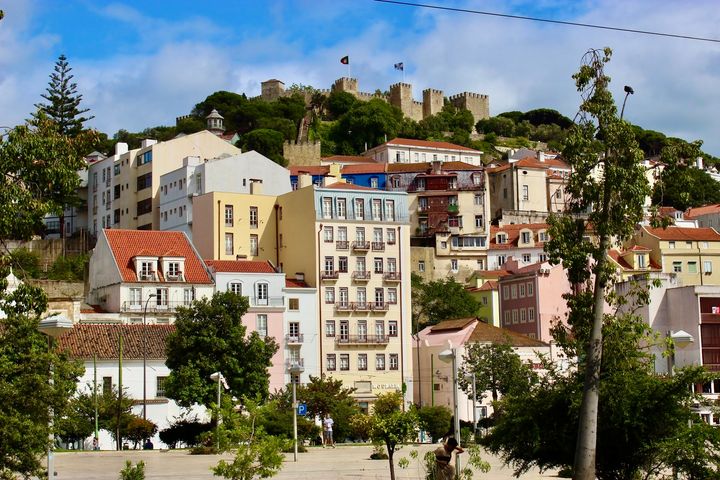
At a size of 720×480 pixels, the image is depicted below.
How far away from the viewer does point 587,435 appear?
19.2m

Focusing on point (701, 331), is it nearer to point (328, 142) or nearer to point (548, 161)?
point (548, 161)

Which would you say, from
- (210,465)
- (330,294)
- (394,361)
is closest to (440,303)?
(394,361)

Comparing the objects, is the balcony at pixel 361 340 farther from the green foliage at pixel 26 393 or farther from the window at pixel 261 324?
the green foliage at pixel 26 393

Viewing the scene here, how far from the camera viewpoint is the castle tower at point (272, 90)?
148125 mm

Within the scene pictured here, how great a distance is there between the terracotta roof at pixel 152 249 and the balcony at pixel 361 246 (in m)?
9.98

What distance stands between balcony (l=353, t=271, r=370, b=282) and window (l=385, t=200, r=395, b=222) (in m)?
4.31

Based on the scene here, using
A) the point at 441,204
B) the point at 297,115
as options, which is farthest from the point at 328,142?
the point at 441,204

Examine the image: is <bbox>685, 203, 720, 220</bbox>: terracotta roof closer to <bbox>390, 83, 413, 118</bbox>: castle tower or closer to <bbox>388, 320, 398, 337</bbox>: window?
<bbox>390, 83, 413, 118</bbox>: castle tower

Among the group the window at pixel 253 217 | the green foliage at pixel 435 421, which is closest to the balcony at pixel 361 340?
the window at pixel 253 217

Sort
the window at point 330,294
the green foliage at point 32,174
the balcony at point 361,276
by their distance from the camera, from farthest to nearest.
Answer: the balcony at point 361,276 < the window at point 330,294 < the green foliage at point 32,174

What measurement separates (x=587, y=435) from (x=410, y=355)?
169 feet

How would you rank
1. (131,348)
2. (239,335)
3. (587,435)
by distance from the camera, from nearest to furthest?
(587,435) < (239,335) < (131,348)

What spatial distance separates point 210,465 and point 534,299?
53659 mm

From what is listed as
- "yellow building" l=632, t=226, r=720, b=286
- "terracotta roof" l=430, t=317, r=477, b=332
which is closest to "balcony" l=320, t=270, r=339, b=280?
"terracotta roof" l=430, t=317, r=477, b=332
